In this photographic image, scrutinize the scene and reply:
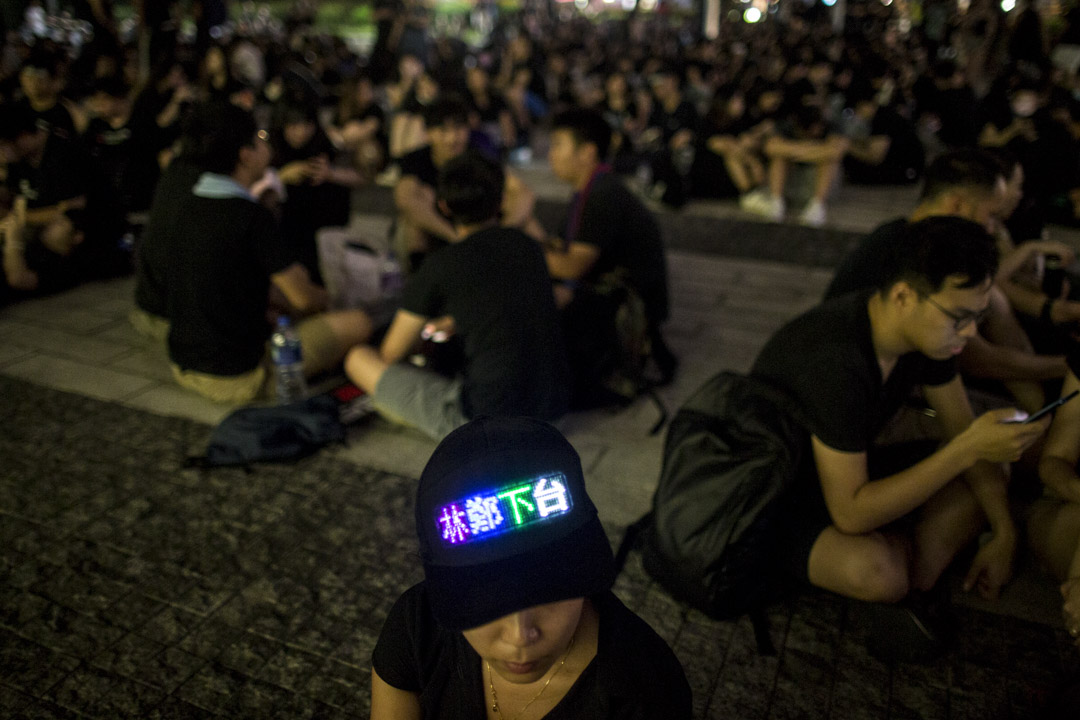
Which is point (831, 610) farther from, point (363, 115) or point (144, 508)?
point (363, 115)

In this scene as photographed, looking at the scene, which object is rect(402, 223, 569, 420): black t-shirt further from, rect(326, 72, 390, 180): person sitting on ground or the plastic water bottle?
rect(326, 72, 390, 180): person sitting on ground

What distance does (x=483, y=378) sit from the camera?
345 cm

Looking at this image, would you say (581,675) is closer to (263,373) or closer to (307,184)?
(263,373)

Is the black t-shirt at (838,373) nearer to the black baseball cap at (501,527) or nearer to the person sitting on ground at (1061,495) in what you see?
the person sitting on ground at (1061,495)

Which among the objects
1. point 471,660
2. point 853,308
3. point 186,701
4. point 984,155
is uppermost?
point 984,155

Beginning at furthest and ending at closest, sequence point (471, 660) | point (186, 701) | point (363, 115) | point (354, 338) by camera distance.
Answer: point (363, 115) → point (354, 338) → point (186, 701) → point (471, 660)

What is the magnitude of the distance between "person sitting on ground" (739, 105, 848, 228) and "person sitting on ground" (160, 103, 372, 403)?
617 centimetres

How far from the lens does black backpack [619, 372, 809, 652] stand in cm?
242

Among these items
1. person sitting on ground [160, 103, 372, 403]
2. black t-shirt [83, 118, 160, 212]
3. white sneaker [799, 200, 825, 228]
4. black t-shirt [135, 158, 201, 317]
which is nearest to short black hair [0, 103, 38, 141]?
black t-shirt [83, 118, 160, 212]

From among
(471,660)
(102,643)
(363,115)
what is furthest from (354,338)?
(363,115)

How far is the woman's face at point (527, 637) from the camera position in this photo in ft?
3.95

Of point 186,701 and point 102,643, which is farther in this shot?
point 102,643

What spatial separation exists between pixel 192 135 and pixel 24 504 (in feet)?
6.35


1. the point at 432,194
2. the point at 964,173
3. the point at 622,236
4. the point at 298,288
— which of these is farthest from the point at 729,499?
the point at 432,194
